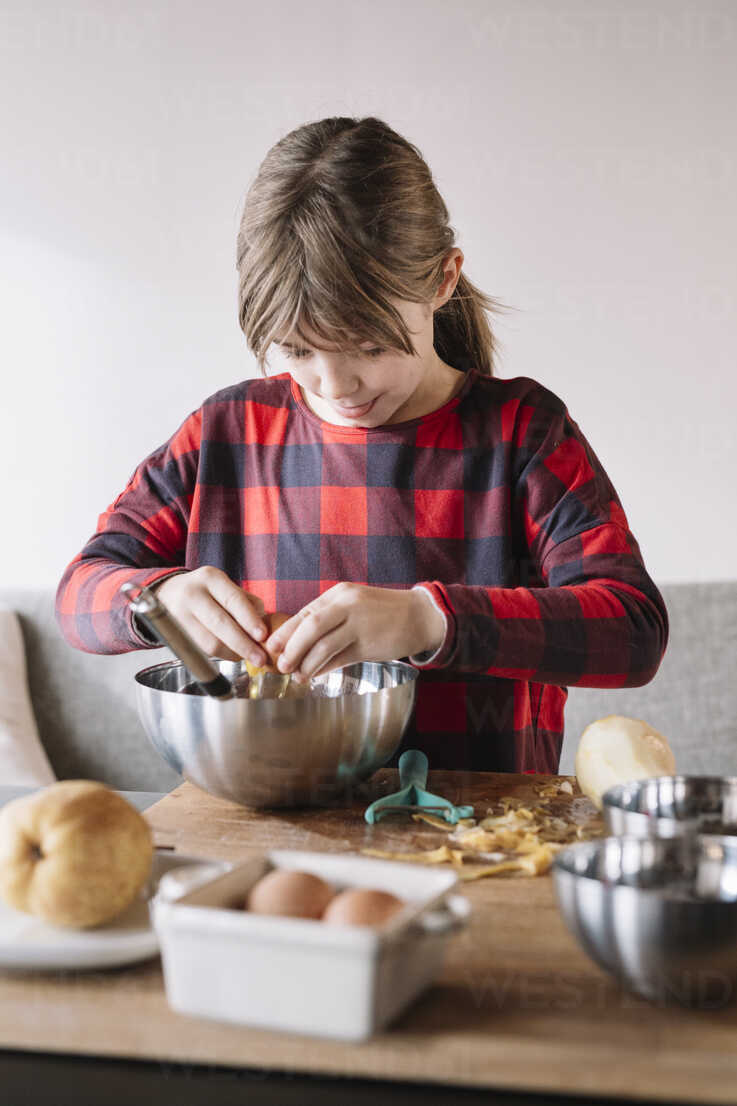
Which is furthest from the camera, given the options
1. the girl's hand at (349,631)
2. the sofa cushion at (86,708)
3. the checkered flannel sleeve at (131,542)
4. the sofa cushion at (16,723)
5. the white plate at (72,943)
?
the sofa cushion at (86,708)

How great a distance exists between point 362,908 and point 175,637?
0.36m

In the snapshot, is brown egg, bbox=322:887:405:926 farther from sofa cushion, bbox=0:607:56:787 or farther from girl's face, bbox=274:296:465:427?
sofa cushion, bbox=0:607:56:787

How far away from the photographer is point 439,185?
2.52 m

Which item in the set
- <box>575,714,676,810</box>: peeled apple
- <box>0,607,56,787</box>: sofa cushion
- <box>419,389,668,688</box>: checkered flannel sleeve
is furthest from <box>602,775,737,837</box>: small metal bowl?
<box>0,607,56,787</box>: sofa cushion

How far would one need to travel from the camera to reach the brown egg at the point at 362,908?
62 cm

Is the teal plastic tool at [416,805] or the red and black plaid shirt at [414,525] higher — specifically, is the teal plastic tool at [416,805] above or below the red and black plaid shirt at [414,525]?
below

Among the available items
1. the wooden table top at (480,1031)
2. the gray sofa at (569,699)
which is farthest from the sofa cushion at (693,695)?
the wooden table top at (480,1031)

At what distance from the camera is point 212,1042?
0.58m

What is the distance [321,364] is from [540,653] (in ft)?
1.33

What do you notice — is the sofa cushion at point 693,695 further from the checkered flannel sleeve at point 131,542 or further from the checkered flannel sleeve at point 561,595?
the checkered flannel sleeve at point 131,542

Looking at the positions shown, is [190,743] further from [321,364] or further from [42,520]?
[42,520]

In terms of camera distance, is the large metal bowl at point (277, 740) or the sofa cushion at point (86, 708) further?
the sofa cushion at point (86, 708)

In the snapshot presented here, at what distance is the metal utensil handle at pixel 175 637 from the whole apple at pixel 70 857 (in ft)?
0.64

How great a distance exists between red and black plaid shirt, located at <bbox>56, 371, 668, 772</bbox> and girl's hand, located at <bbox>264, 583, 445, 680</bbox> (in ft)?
0.73
